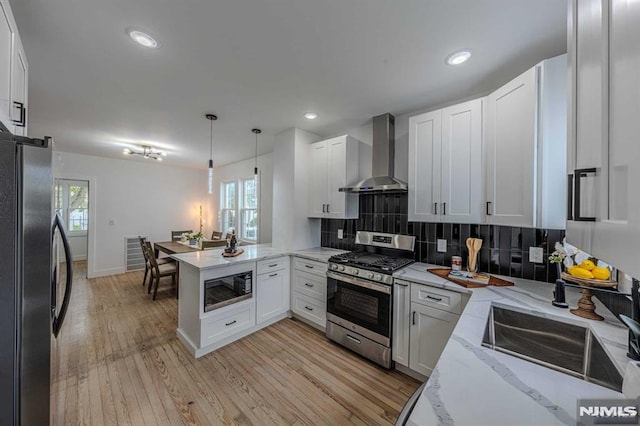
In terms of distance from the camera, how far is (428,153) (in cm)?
221

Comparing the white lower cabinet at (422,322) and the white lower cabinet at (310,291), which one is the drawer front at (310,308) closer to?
the white lower cabinet at (310,291)

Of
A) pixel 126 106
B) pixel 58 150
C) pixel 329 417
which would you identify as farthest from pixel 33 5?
pixel 58 150

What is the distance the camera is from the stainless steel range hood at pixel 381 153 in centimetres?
262

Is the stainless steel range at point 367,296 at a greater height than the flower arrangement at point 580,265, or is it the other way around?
the flower arrangement at point 580,265

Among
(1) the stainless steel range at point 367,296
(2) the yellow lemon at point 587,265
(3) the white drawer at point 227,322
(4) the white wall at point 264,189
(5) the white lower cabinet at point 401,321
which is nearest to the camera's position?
(2) the yellow lemon at point 587,265

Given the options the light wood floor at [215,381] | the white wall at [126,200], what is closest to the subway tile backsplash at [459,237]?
the light wood floor at [215,381]

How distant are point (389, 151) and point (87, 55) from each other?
8.75 feet

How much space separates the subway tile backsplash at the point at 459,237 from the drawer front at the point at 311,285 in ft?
2.21

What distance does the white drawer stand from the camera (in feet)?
7.71

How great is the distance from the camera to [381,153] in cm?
270

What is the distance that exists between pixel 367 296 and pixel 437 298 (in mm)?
625

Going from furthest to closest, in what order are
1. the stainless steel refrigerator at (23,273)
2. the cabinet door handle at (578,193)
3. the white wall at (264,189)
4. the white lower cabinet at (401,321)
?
the white wall at (264,189)
the white lower cabinet at (401,321)
the stainless steel refrigerator at (23,273)
the cabinet door handle at (578,193)

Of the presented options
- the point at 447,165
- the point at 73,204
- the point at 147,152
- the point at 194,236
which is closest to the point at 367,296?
the point at 447,165

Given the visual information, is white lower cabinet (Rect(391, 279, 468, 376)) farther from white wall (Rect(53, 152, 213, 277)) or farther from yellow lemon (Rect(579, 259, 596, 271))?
white wall (Rect(53, 152, 213, 277))
